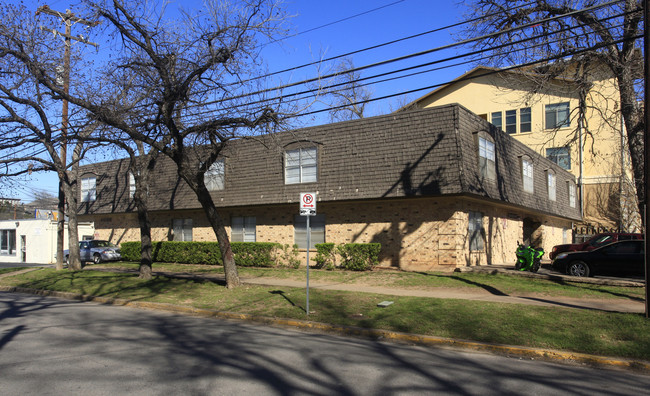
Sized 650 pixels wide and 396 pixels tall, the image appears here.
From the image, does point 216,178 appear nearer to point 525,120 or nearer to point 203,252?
point 203,252

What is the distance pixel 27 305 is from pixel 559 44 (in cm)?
1808

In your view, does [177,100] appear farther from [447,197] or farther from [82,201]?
[82,201]

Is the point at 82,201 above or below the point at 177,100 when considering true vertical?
below

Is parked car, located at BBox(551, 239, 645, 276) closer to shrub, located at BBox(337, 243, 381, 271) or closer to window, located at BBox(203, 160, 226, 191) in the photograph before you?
shrub, located at BBox(337, 243, 381, 271)

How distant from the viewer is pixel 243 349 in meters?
7.94

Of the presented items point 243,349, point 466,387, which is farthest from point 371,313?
point 466,387

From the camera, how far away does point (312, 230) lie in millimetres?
20953

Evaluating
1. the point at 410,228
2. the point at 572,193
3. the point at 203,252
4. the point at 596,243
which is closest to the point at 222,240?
the point at 410,228

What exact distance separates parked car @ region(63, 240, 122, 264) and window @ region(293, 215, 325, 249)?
40.2 feet

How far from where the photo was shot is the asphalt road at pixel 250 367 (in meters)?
5.90

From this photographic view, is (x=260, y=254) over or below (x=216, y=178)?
below

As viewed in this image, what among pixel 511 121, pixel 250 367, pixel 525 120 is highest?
pixel 511 121

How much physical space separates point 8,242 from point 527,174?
37.6 meters

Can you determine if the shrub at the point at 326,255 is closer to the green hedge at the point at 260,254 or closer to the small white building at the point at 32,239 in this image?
the green hedge at the point at 260,254
